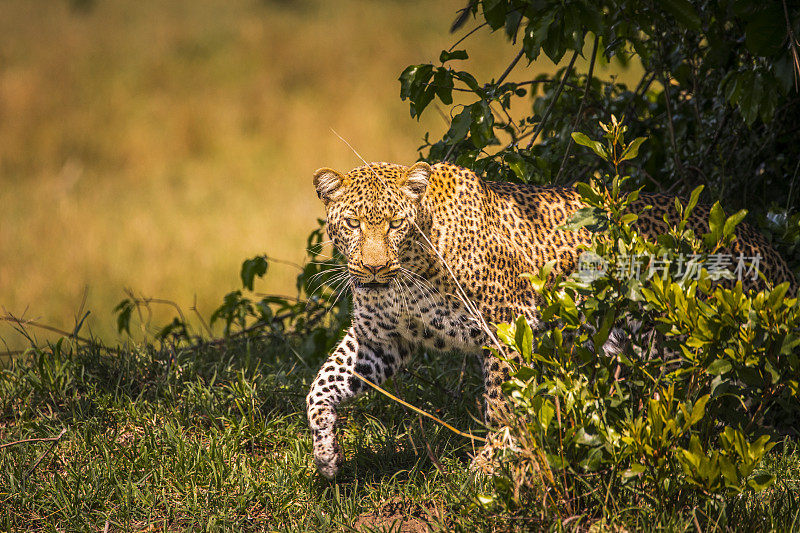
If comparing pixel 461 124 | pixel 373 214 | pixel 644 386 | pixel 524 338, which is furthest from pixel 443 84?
pixel 644 386

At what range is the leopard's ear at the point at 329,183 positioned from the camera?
413 cm

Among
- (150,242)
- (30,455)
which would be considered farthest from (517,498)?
(150,242)

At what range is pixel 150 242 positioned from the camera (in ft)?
38.8

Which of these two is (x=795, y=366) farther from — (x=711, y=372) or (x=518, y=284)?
(x=518, y=284)

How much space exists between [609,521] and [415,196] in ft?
5.46

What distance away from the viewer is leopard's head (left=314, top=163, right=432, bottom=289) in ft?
12.9

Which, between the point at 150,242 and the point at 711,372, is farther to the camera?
the point at 150,242

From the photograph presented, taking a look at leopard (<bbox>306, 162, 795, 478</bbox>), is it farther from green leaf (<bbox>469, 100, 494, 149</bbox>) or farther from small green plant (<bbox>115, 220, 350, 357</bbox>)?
small green plant (<bbox>115, 220, 350, 357</bbox>)

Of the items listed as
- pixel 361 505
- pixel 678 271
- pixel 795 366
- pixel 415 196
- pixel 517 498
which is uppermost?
pixel 415 196

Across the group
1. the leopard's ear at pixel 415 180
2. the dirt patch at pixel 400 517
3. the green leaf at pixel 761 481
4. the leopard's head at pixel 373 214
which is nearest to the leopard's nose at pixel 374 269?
the leopard's head at pixel 373 214

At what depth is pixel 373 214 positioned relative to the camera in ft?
13.1

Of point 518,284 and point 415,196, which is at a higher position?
point 415,196

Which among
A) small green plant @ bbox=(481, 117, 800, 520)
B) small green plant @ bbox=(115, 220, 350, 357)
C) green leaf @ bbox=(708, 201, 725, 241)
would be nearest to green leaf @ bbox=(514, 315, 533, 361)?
small green plant @ bbox=(481, 117, 800, 520)

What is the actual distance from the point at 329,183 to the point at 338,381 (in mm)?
997
